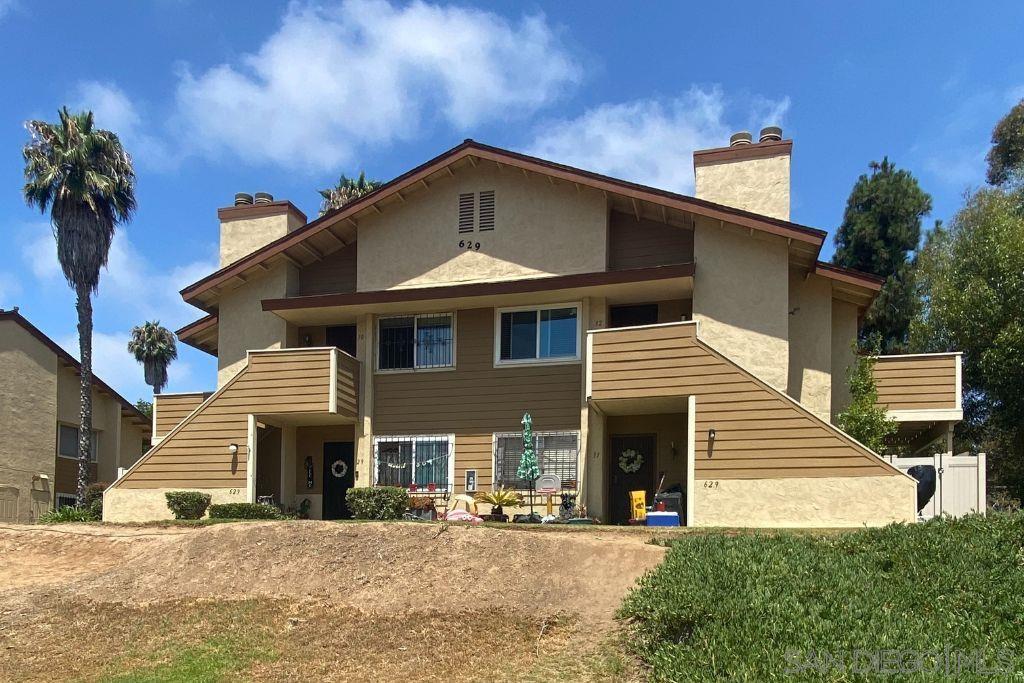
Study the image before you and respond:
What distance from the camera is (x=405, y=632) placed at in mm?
10945

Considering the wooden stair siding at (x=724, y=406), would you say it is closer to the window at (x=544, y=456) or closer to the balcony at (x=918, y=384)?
the window at (x=544, y=456)

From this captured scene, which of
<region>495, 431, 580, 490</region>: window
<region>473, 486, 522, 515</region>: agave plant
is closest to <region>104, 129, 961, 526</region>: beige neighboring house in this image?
<region>495, 431, 580, 490</region>: window

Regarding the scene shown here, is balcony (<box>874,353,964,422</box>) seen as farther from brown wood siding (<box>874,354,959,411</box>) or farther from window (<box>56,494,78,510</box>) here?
window (<box>56,494,78,510</box>)

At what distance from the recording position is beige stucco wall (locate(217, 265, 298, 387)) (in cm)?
2114

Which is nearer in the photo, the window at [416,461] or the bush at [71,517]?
the window at [416,461]

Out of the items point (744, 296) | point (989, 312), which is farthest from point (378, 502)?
point (989, 312)

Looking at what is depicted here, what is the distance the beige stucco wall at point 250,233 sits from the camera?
886 inches

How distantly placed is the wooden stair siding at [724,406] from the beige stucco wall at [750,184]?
11.3 feet

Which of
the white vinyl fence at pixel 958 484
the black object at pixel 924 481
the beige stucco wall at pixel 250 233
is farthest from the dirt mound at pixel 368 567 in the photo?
the beige stucco wall at pixel 250 233

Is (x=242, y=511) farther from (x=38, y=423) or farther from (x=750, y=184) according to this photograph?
(x=38, y=423)

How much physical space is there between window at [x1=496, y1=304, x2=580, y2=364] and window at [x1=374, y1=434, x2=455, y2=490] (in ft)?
7.76

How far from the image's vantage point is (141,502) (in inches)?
778

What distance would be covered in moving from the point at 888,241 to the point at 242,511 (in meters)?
26.0

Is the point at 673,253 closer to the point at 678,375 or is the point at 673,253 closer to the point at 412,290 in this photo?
the point at 678,375
